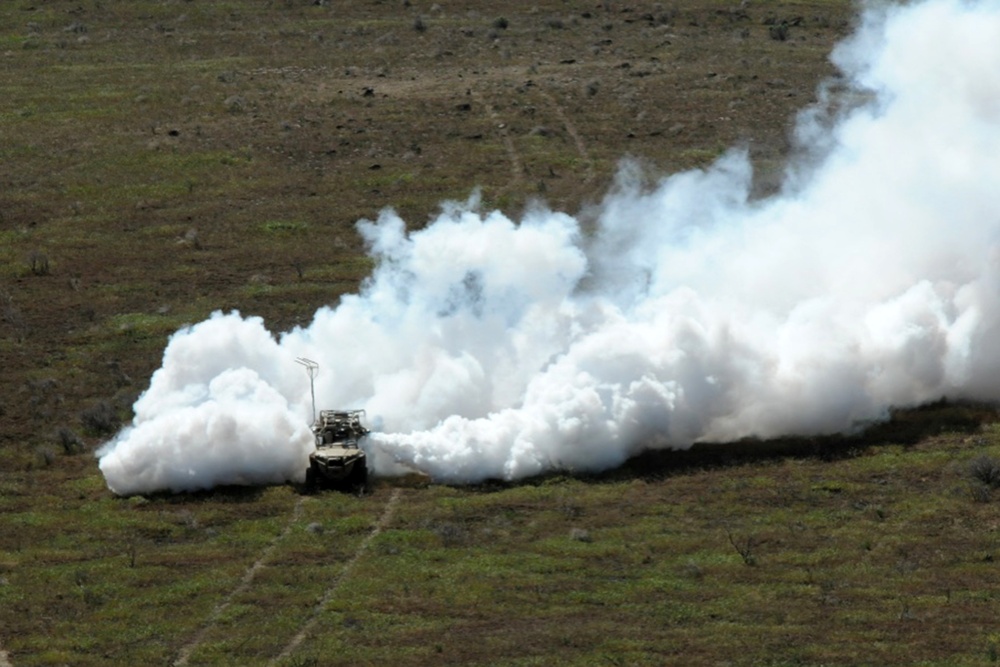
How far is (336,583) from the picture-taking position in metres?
36.4

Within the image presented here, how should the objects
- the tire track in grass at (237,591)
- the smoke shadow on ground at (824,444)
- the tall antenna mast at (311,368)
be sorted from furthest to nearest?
the tall antenna mast at (311,368) → the smoke shadow on ground at (824,444) → the tire track in grass at (237,591)

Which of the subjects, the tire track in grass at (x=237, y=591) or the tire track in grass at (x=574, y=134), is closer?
the tire track in grass at (x=237, y=591)

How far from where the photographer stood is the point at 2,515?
40969mm

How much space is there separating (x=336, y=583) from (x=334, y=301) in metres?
20.2

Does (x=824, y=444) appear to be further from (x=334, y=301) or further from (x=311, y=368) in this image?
(x=334, y=301)

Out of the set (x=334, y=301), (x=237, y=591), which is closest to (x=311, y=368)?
(x=237, y=591)

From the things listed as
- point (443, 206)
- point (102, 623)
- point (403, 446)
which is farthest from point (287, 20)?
point (102, 623)

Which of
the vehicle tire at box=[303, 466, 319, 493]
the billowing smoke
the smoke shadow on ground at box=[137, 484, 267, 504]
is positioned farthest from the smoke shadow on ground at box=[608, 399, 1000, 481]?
the smoke shadow on ground at box=[137, 484, 267, 504]

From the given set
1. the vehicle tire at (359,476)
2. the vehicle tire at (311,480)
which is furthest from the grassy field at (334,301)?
the vehicle tire at (359,476)

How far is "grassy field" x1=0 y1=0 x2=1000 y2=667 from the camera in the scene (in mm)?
34406

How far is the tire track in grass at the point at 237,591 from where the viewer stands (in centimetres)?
3341

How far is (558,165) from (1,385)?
25.1 meters

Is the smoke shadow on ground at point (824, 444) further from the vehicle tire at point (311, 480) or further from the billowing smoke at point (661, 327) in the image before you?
the vehicle tire at point (311, 480)

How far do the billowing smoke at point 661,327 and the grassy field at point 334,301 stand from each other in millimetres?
878
